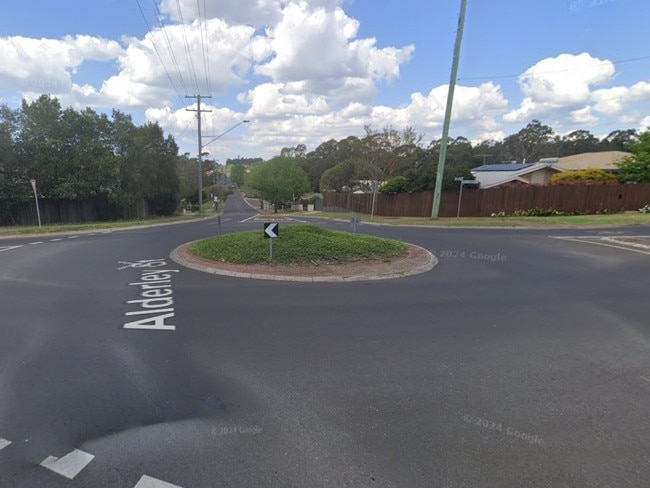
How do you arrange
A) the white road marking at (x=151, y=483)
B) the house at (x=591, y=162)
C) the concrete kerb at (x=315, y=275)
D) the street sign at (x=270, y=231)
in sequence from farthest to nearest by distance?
1. the house at (x=591, y=162)
2. the street sign at (x=270, y=231)
3. the concrete kerb at (x=315, y=275)
4. the white road marking at (x=151, y=483)

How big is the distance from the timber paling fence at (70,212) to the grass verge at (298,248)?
21.7m

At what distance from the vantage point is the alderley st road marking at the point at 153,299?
17.3 ft

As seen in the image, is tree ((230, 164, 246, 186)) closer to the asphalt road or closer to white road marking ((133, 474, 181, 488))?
the asphalt road

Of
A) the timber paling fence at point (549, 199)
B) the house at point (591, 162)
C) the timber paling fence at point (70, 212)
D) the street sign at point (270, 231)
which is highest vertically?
the house at point (591, 162)

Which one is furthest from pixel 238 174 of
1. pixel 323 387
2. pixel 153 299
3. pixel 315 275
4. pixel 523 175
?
pixel 323 387

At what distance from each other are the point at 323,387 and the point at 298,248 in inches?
247

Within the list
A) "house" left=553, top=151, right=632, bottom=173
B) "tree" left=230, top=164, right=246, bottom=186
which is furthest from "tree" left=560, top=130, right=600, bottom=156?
"tree" left=230, top=164, right=246, bottom=186

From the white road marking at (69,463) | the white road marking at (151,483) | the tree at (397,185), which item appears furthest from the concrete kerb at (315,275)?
the tree at (397,185)

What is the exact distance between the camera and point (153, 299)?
6.52 m

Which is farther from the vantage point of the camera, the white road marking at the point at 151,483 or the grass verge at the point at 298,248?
the grass verge at the point at 298,248

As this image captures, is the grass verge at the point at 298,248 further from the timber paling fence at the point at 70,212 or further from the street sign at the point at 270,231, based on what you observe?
the timber paling fence at the point at 70,212

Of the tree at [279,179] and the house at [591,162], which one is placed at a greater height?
the house at [591,162]

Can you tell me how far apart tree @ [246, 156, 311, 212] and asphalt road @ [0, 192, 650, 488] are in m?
49.8

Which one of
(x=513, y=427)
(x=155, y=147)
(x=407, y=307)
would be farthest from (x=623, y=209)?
(x=155, y=147)
